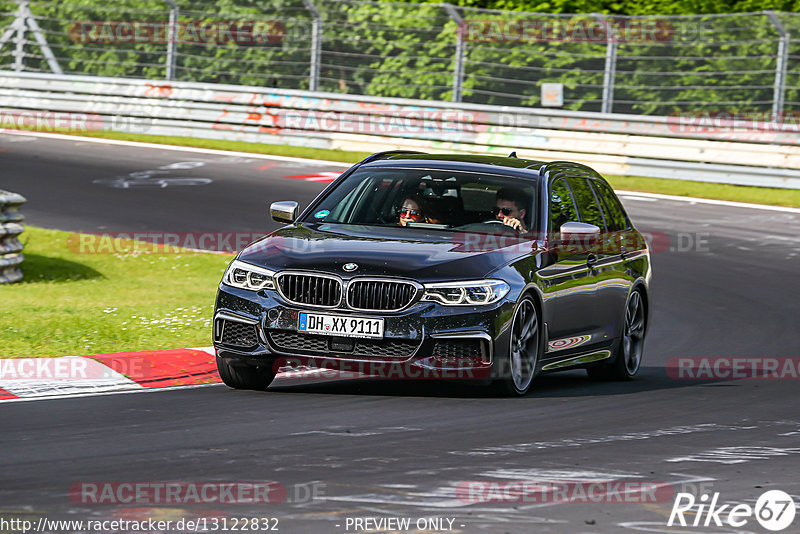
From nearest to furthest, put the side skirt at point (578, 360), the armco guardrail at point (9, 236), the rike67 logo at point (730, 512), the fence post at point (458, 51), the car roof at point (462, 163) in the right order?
the rike67 logo at point (730, 512), the side skirt at point (578, 360), the car roof at point (462, 163), the armco guardrail at point (9, 236), the fence post at point (458, 51)

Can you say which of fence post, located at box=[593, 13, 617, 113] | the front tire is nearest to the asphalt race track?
the front tire

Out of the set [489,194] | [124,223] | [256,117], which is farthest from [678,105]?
[489,194]

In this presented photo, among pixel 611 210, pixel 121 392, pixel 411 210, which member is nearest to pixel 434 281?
pixel 411 210

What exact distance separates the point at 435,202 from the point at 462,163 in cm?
56

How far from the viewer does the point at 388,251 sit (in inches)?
375

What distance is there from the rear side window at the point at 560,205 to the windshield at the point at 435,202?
20 cm

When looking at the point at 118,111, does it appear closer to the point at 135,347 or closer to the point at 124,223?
the point at 124,223

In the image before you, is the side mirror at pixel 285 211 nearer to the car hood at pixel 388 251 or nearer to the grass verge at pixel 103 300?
the car hood at pixel 388 251

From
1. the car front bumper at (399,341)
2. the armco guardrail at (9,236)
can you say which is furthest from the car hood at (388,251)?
the armco guardrail at (9,236)

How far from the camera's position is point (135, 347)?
11.1 m

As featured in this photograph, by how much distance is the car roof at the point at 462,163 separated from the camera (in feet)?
35.5

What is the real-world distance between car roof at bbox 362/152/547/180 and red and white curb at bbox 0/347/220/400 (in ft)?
6.28

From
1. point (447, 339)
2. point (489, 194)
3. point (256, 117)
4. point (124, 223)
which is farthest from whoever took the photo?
point (256, 117)

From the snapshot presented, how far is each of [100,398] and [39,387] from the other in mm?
509
